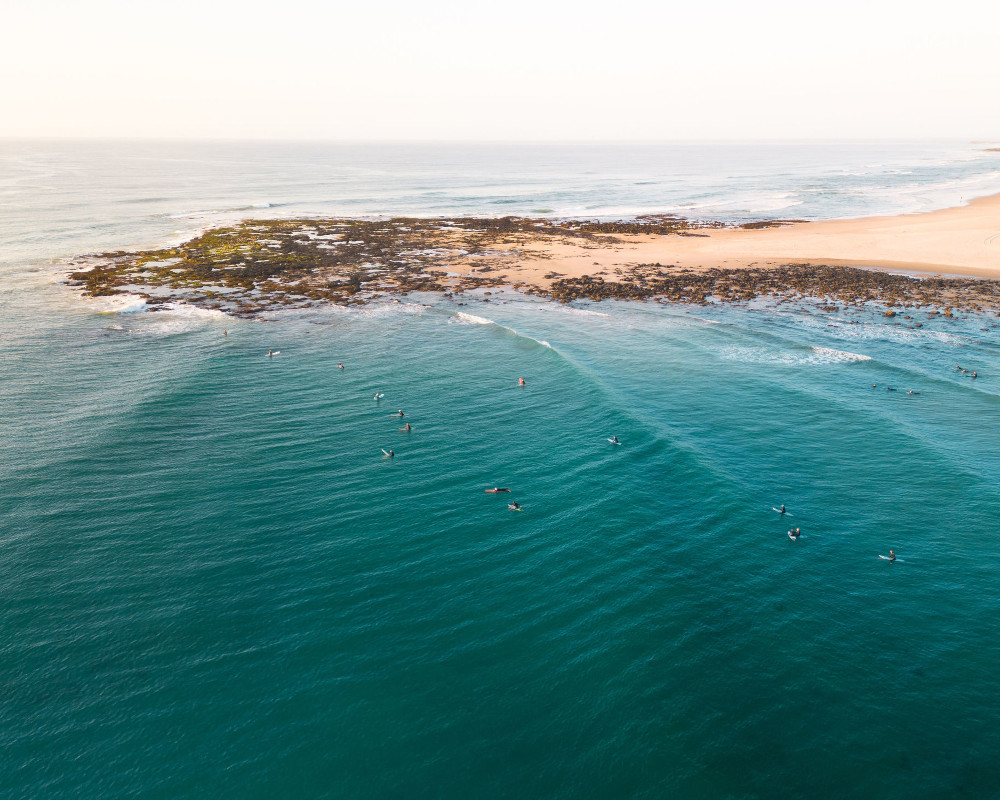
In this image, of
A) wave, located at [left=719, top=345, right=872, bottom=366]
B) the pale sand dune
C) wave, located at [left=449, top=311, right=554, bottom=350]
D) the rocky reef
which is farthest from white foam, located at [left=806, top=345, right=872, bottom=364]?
the pale sand dune

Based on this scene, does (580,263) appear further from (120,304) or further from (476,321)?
(120,304)

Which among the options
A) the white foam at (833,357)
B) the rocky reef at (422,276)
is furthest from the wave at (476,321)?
the white foam at (833,357)

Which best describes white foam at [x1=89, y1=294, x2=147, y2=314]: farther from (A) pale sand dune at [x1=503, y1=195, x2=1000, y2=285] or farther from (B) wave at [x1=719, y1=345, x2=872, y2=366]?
(B) wave at [x1=719, y1=345, x2=872, y2=366]

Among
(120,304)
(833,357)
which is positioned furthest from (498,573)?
(120,304)

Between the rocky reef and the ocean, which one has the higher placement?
the rocky reef

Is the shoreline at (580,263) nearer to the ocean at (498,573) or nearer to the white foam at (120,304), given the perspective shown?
the white foam at (120,304)

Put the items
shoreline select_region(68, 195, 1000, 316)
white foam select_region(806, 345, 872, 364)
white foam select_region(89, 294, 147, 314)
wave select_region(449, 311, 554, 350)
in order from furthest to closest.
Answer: shoreline select_region(68, 195, 1000, 316) → white foam select_region(89, 294, 147, 314) → wave select_region(449, 311, 554, 350) → white foam select_region(806, 345, 872, 364)
